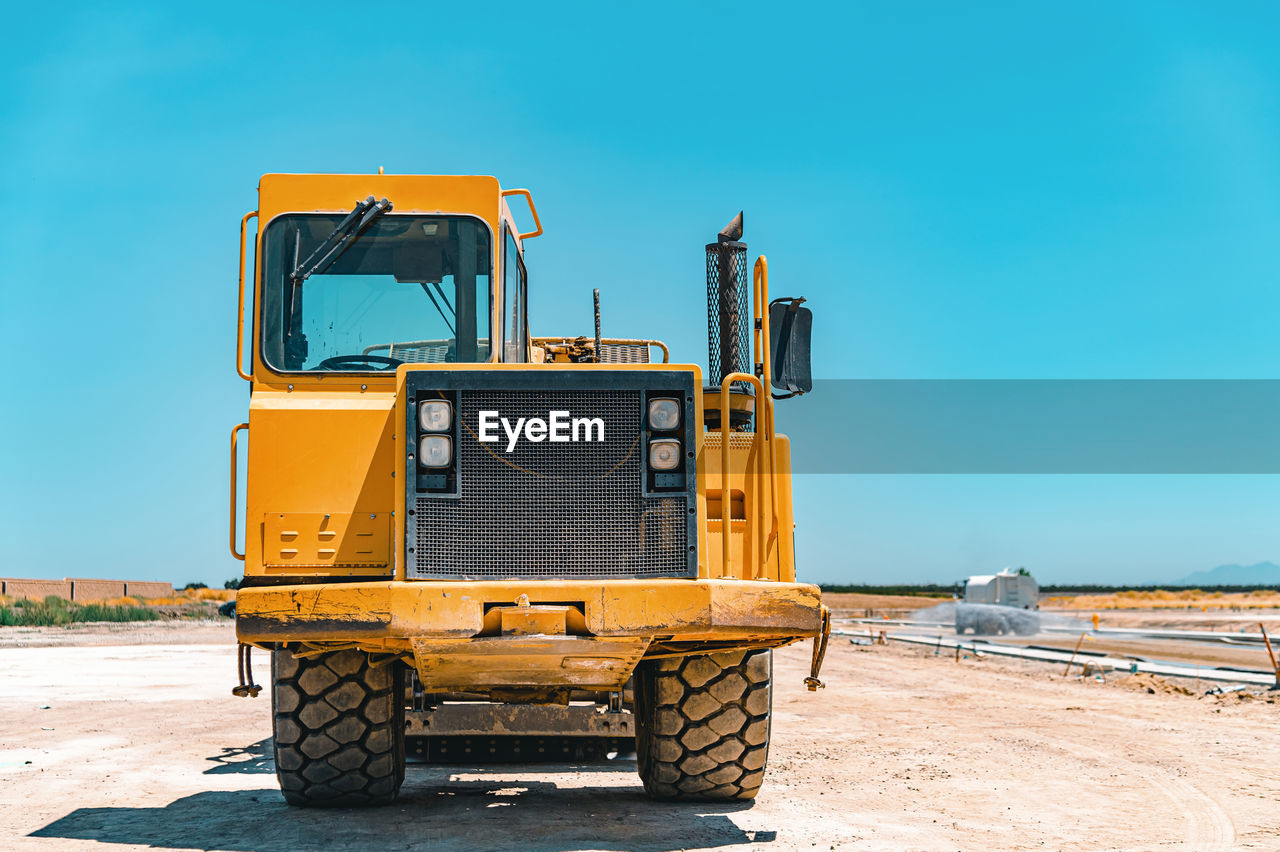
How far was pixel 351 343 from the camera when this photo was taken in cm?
711

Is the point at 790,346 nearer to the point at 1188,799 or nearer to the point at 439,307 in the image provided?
the point at 439,307

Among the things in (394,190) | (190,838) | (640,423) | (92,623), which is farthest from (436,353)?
(92,623)

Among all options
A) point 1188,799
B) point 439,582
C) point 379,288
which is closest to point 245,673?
point 439,582

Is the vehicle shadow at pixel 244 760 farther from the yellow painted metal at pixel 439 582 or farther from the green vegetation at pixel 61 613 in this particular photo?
the green vegetation at pixel 61 613

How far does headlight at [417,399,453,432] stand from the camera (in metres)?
6.25

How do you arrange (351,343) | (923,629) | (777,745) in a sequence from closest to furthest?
(351,343) → (777,745) → (923,629)

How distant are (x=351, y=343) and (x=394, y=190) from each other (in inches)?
39.5

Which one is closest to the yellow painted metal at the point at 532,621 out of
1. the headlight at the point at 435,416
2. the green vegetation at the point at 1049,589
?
the headlight at the point at 435,416

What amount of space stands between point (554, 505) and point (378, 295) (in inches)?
74.8

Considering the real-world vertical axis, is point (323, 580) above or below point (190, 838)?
above

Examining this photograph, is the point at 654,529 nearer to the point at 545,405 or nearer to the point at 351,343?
the point at 545,405

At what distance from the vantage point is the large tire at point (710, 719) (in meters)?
7.20

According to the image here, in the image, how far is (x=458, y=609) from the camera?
230 inches

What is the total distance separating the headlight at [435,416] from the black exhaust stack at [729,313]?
1.67 metres
